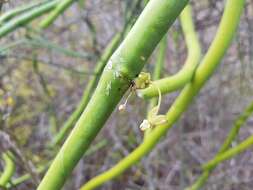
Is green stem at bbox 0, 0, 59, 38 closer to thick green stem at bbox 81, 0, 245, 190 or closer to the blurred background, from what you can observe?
thick green stem at bbox 81, 0, 245, 190

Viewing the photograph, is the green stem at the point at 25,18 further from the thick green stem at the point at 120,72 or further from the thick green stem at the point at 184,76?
the thick green stem at the point at 120,72

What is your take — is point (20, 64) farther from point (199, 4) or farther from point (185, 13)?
point (185, 13)

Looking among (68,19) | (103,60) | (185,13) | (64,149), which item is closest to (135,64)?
(64,149)

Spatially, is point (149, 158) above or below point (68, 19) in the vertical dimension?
below

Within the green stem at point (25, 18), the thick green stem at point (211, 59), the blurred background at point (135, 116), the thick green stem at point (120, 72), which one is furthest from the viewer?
the blurred background at point (135, 116)

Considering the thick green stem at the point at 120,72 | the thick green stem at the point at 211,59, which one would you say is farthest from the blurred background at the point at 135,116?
the thick green stem at the point at 120,72

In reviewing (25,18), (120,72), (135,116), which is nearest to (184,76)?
(120,72)
